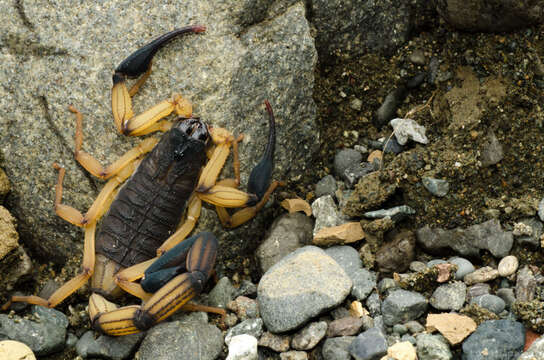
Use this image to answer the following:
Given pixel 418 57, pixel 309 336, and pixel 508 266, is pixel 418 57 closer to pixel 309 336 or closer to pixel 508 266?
pixel 508 266

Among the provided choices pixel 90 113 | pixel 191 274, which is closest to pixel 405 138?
pixel 191 274

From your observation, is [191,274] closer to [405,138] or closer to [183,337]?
[183,337]

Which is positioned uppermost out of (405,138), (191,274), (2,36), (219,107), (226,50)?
(2,36)

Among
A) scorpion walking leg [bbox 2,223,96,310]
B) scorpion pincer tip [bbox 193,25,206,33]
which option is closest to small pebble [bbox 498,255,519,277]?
scorpion pincer tip [bbox 193,25,206,33]

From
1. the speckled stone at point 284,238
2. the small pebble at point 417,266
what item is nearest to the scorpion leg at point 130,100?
the speckled stone at point 284,238

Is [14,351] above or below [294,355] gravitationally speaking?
above

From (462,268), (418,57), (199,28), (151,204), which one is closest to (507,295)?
(462,268)
